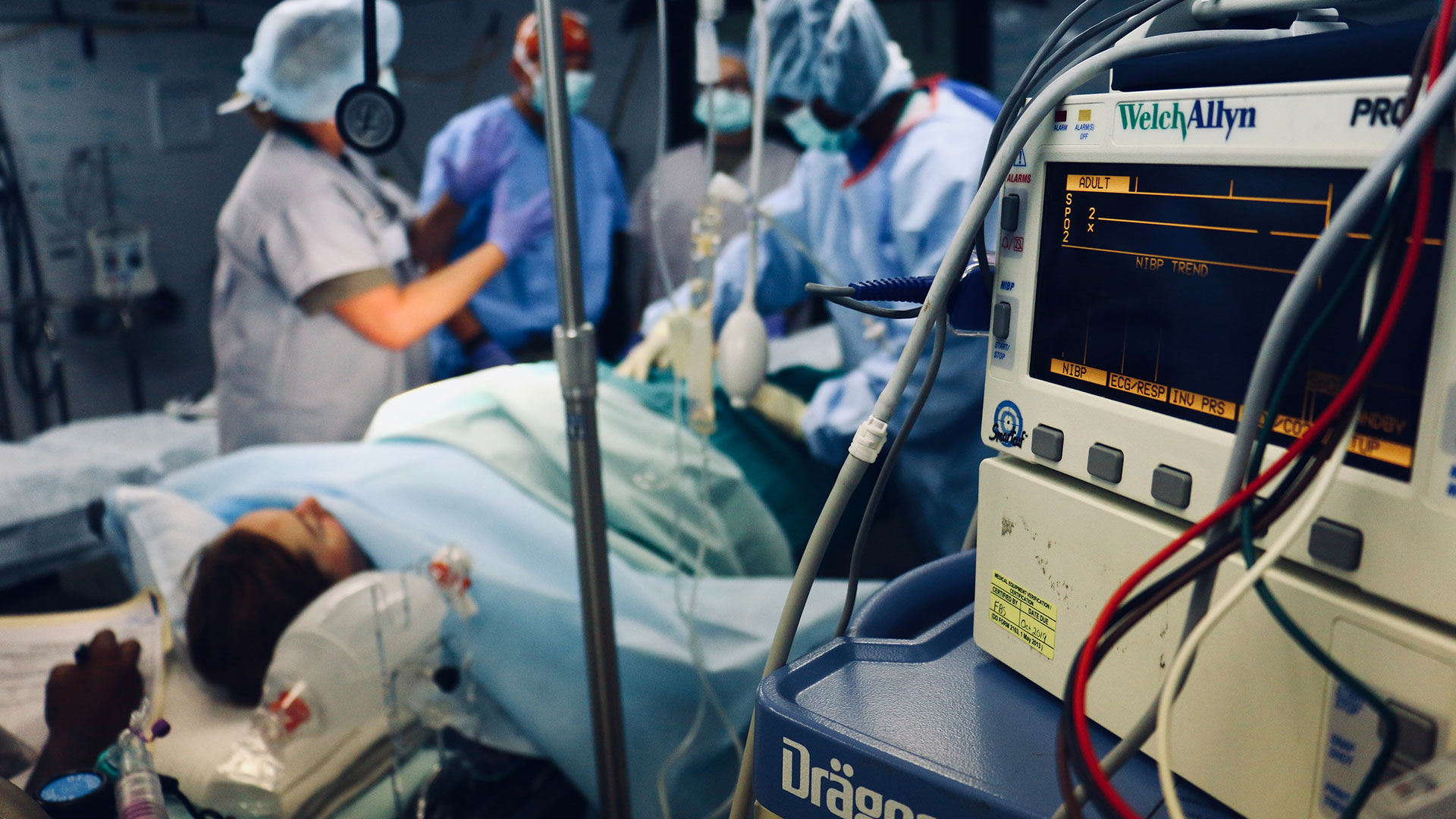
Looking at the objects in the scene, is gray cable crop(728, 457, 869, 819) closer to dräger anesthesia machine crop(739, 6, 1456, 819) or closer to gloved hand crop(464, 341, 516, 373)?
dräger anesthesia machine crop(739, 6, 1456, 819)

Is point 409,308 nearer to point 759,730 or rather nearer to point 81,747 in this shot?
point 81,747

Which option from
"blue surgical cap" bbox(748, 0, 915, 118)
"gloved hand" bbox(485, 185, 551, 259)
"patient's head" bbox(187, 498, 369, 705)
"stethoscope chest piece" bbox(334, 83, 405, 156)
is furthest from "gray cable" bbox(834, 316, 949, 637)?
"gloved hand" bbox(485, 185, 551, 259)

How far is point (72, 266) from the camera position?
127 inches

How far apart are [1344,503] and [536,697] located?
1.12 metres

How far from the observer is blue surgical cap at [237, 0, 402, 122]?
1.95 meters

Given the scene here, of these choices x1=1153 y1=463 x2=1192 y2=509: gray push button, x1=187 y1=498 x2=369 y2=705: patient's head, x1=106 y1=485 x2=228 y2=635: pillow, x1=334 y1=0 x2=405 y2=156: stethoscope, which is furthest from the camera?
x1=106 y1=485 x2=228 y2=635: pillow

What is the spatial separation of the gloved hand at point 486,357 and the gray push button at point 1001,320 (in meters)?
2.58

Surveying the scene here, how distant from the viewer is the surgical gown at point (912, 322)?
1711 millimetres

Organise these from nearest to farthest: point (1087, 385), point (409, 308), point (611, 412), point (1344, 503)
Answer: point (1344, 503) → point (1087, 385) → point (611, 412) → point (409, 308)

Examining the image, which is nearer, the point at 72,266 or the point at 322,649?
the point at 322,649

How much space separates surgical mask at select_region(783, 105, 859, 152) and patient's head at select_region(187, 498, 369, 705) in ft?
4.24

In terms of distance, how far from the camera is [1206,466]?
468mm

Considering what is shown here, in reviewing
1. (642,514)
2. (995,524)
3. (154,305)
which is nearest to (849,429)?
(642,514)

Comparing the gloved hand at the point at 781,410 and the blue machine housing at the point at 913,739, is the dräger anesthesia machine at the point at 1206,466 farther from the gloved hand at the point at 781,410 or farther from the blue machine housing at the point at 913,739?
the gloved hand at the point at 781,410
